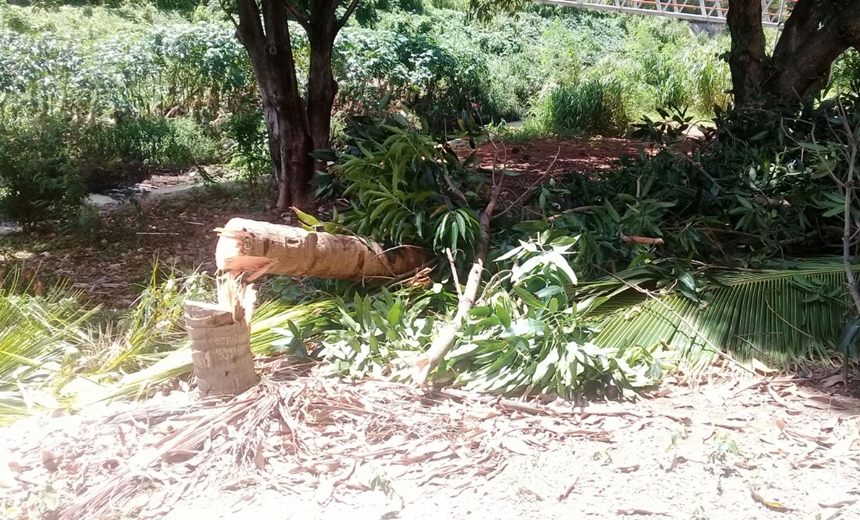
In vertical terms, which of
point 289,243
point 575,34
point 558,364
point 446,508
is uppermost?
point 575,34

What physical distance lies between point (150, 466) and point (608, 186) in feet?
11.9

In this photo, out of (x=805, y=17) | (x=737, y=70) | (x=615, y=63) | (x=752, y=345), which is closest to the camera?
(x=752, y=345)

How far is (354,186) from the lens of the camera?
461 cm

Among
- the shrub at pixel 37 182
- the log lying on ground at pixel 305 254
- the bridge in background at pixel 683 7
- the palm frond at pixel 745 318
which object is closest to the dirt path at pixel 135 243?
the shrub at pixel 37 182

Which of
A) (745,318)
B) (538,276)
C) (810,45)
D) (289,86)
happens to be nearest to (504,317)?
(538,276)

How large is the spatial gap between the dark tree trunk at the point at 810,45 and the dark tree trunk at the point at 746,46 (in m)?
0.19

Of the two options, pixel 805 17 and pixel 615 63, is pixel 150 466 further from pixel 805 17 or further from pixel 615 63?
pixel 615 63

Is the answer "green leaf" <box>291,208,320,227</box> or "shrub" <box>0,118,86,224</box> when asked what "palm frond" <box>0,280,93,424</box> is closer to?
"green leaf" <box>291,208,320,227</box>

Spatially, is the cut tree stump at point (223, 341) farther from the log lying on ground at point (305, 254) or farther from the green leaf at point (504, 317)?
the green leaf at point (504, 317)

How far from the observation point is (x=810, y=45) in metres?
6.78

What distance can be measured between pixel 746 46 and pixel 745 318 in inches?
183

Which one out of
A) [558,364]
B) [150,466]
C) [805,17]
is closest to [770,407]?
[558,364]

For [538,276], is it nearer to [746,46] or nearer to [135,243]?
[135,243]

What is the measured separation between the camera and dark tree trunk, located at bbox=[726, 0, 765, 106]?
284 inches
